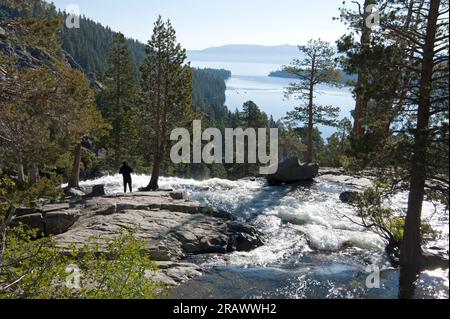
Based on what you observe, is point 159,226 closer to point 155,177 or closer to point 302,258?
point 302,258

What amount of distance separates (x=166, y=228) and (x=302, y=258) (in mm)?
5309

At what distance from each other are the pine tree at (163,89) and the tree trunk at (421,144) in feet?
67.2

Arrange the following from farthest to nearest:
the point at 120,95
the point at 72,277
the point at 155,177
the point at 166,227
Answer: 1. the point at 120,95
2. the point at 155,177
3. the point at 166,227
4. the point at 72,277

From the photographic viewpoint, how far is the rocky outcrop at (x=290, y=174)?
2925cm

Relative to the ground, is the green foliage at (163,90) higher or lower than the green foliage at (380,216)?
higher

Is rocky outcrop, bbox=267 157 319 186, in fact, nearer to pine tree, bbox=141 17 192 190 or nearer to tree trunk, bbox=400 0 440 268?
pine tree, bbox=141 17 192 190

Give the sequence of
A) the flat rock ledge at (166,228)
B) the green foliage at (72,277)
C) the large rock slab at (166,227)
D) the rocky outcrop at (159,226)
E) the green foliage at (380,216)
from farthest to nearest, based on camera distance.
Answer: the large rock slab at (166,227)
the rocky outcrop at (159,226)
the flat rock ledge at (166,228)
the green foliage at (380,216)
the green foliage at (72,277)

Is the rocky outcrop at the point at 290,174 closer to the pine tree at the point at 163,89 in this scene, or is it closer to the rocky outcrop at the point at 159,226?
the pine tree at the point at 163,89

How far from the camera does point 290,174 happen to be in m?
29.3

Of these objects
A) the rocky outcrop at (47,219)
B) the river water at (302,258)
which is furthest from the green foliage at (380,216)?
the rocky outcrop at (47,219)

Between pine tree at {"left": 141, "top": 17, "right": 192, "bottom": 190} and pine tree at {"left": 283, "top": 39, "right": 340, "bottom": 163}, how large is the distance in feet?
30.0

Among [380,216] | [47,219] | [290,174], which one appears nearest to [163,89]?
[290,174]

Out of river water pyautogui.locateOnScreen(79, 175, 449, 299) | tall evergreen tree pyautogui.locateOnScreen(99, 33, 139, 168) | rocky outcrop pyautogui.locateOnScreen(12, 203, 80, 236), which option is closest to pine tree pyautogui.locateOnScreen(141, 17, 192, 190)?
river water pyautogui.locateOnScreen(79, 175, 449, 299)

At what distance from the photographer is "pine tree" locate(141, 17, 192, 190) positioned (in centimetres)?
2898
